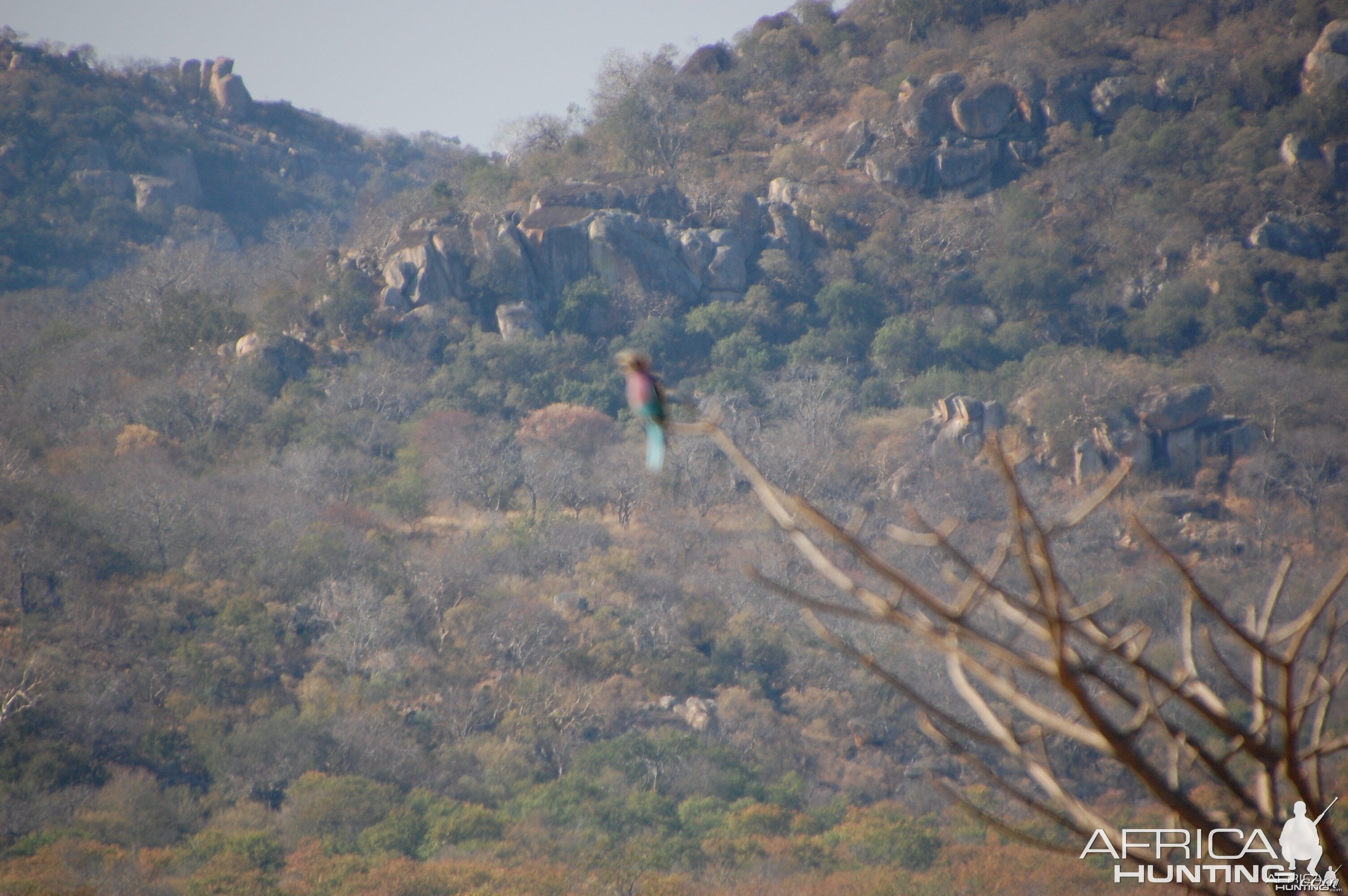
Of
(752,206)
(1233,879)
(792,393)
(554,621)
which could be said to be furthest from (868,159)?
(1233,879)

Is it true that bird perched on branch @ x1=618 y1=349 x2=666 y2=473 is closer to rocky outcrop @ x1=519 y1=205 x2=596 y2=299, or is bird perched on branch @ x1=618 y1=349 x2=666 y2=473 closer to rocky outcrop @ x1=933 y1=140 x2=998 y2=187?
rocky outcrop @ x1=519 y1=205 x2=596 y2=299

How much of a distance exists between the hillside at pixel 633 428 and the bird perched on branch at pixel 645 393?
1023 mm

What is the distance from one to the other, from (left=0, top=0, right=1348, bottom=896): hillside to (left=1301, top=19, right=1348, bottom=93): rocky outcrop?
0.49 ft

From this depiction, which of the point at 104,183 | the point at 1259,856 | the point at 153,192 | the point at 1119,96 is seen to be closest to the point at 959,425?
the point at 1119,96

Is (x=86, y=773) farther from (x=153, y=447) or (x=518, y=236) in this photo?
(x=518, y=236)

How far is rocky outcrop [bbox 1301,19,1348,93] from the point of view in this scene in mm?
37969

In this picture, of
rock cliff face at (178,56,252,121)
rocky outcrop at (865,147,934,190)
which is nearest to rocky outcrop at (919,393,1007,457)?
rocky outcrop at (865,147,934,190)

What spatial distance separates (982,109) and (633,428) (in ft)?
73.7

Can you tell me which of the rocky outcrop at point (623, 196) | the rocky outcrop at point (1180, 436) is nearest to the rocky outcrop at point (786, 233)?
the rocky outcrop at point (623, 196)

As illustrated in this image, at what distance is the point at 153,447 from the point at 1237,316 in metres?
35.5

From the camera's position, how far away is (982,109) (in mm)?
40406

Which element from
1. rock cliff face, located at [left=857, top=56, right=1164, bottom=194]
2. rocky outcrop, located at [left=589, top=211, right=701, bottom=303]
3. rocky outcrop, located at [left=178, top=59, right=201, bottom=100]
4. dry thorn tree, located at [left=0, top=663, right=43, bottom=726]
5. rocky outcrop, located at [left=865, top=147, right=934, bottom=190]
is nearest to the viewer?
dry thorn tree, located at [left=0, top=663, right=43, bottom=726]

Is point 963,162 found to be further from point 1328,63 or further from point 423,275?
point 423,275

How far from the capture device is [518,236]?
35.2m
